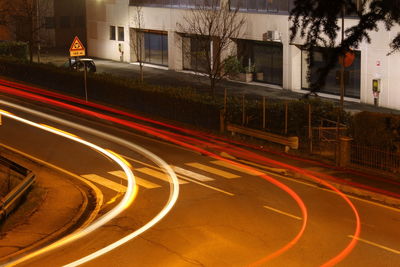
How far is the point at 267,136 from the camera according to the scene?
81.4 ft

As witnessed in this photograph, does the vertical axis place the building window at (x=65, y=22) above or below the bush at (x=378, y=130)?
above

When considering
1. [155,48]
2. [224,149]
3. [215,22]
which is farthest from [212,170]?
[155,48]

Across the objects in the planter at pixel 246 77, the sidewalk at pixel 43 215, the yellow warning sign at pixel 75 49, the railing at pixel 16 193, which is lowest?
the sidewalk at pixel 43 215

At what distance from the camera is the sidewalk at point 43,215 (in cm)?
1491

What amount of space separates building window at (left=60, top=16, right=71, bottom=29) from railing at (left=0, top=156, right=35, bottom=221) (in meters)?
53.3

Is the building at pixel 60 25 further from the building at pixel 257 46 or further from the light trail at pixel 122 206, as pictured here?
the light trail at pixel 122 206

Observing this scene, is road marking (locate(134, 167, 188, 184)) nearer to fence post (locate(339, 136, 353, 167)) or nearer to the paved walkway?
fence post (locate(339, 136, 353, 167))

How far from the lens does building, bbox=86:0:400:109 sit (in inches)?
1359

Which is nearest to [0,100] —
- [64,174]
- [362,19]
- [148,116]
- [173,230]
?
[148,116]

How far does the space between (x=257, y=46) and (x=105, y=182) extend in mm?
25104

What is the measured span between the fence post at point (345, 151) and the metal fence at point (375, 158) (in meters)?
0.17

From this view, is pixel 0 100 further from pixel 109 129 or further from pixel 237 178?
pixel 237 178

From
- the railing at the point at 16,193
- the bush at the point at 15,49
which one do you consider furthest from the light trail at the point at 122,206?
the bush at the point at 15,49

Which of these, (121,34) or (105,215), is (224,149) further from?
(121,34)
